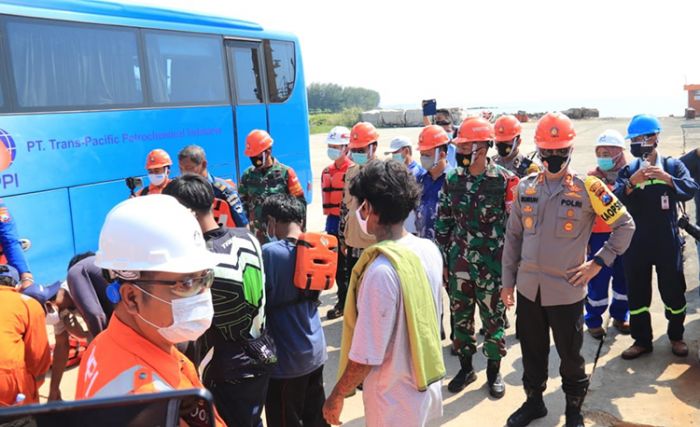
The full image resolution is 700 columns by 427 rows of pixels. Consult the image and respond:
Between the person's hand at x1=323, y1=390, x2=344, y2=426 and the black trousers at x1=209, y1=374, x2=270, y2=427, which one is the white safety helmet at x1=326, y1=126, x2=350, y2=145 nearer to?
the black trousers at x1=209, y1=374, x2=270, y2=427

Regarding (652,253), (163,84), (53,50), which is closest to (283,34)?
(163,84)

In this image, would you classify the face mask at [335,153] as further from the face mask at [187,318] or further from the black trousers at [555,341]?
the face mask at [187,318]

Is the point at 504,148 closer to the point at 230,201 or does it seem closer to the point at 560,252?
the point at 560,252

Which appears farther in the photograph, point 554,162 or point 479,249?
point 479,249

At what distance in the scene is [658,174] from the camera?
4.38 metres

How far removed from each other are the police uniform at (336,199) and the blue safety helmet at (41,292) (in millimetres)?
2977

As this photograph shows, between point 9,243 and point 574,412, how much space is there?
4380mm

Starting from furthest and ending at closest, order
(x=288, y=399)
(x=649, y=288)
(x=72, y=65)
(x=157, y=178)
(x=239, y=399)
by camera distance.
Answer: (x=72, y=65)
(x=157, y=178)
(x=649, y=288)
(x=288, y=399)
(x=239, y=399)

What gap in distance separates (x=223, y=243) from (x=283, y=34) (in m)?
8.07

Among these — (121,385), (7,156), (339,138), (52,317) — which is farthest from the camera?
(339,138)

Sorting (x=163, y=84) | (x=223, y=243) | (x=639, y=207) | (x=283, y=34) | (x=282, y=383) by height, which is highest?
(x=283, y=34)

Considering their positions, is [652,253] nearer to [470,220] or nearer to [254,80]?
[470,220]

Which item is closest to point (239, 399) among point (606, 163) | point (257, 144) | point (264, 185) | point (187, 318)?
point (187, 318)

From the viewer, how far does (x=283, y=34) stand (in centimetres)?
996
